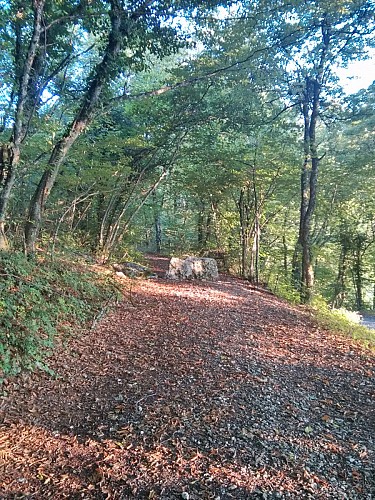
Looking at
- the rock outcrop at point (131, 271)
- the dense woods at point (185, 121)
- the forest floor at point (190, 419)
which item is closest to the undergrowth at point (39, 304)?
the forest floor at point (190, 419)

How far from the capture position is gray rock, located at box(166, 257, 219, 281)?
9.62 m

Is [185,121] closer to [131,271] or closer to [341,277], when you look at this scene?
[131,271]

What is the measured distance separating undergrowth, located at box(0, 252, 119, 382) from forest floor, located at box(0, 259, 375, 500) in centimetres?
23

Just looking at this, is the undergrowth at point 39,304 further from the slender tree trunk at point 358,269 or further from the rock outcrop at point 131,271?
the slender tree trunk at point 358,269

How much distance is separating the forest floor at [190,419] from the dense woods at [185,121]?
294 centimetres

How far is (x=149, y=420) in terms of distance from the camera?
294 cm

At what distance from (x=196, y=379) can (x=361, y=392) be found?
6.37 ft

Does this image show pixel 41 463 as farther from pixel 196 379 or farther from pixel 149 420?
pixel 196 379

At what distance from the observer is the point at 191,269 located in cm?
980

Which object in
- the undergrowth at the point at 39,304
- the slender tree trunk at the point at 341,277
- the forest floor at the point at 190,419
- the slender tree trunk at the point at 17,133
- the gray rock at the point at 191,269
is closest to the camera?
the forest floor at the point at 190,419

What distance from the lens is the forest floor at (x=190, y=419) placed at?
2.29 m

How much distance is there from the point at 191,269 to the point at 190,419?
6886 mm

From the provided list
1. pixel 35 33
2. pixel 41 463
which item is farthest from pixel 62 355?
pixel 35 33

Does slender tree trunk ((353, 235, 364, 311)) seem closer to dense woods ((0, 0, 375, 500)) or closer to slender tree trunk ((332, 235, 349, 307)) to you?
slender tree trunk ((332, 235, 349, 307))
